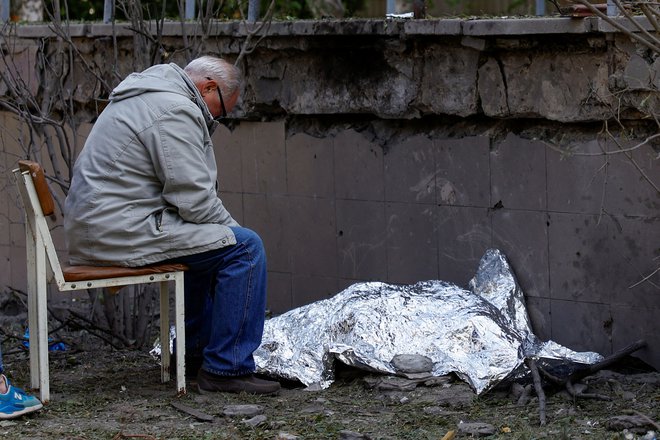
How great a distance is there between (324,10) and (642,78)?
6.58 metres

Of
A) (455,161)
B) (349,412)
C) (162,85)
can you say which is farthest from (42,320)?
(455,161)

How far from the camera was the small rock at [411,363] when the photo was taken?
16.2ft

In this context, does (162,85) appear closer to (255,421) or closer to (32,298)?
(32,298)

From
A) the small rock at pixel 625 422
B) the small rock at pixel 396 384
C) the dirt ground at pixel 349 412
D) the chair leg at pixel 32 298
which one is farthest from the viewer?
the small rock at pixel 396 384

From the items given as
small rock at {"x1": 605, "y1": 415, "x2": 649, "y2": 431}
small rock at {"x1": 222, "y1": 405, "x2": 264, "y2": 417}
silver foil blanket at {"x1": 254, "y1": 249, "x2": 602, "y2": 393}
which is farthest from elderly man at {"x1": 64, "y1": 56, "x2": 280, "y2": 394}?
small rock at {"x1": 605, "y1": 415, "x2": 649, "y2": 431}

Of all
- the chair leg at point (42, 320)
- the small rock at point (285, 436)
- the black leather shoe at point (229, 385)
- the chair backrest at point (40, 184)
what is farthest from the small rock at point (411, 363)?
the chair backrest at point (40, 184)

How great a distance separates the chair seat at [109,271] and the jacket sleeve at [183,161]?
22 centimetres

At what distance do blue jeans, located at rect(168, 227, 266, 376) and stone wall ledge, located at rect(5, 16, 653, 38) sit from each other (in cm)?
141

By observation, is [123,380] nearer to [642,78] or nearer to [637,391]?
[637,391]

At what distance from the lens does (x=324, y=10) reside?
1106 centimetres

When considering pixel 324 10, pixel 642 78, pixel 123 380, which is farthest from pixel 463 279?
pixel 324 10

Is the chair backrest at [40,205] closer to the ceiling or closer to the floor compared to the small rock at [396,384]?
closer to the ceiling

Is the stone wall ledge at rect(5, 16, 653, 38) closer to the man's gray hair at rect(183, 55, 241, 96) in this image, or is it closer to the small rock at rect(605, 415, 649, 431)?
the man's gray hair at rect(183, 55, 241, 96)

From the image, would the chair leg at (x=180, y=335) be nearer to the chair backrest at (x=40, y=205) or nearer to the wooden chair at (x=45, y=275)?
the wooden chair at (x=45, y=275)
